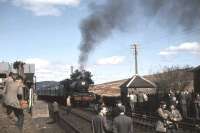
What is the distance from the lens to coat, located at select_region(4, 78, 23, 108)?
36.4 feet

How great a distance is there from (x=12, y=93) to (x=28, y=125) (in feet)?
22.9

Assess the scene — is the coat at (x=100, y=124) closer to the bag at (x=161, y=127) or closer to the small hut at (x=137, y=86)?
the bag at (x=161, y=127)

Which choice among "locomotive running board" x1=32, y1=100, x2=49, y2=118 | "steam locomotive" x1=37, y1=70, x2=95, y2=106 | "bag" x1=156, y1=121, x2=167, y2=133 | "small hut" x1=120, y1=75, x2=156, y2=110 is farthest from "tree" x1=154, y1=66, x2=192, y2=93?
"bag" x1=156, y1=121, x2=167, y2=133

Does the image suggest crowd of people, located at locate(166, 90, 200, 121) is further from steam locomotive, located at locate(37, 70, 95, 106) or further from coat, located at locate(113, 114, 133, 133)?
steam locomotive, located at locate(37, 70, 95, 106)

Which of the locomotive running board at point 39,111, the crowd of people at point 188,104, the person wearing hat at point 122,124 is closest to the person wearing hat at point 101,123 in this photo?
the person wearing hat at point 122,124

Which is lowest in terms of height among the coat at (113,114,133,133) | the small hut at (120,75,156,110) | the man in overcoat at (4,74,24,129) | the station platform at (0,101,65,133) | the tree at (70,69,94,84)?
the station platform at (0,101,65,133)

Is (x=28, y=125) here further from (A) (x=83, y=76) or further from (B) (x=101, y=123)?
(A) (x=83, y=76)

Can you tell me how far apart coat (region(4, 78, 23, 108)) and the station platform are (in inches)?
43.3

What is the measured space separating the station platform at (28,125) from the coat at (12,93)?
3.61ft

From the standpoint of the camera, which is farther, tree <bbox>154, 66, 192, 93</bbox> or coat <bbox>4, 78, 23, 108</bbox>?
tree <bbox>154, 66, 192, 93</bbox>

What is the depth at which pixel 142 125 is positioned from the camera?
26.4m

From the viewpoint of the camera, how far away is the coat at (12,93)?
11102 millimetres

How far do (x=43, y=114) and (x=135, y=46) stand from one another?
3642 centimetres

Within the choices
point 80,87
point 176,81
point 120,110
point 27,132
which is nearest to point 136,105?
point 80,87
